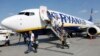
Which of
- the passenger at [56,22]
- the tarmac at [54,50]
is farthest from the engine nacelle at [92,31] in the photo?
the tarmac at [54,50]

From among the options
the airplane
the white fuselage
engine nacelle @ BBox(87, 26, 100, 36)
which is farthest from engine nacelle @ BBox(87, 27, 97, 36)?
the white fuselage

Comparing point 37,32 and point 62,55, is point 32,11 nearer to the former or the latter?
point 37,32

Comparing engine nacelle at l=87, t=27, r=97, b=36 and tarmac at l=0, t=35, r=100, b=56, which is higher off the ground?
engine nacelle at l=87, t=27, r=97, b=36

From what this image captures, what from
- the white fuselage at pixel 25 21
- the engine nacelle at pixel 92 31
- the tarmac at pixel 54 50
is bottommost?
the tarmac at pixel 54 50

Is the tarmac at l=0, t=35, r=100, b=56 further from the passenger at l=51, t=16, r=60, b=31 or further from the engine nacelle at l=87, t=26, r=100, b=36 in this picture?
the engine nacelle at l=87, t=26, r=100, b=36

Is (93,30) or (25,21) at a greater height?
(25,21)

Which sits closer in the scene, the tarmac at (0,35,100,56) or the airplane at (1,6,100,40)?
the tarmac at (0,35,100,56)

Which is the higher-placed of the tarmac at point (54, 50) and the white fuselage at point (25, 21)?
the white fuselage at point (25, 21)

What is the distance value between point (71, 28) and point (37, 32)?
835 cm

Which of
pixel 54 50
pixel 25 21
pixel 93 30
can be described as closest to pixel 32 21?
pixel 25 21

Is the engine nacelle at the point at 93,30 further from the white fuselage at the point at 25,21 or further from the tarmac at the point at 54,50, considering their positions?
the tarmac at the point at 54,50

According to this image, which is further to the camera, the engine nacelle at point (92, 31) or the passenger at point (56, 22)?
the engine nacelle at point (92, 31)

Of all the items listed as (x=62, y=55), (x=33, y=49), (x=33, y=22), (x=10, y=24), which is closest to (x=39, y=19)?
(x=33, y=22)

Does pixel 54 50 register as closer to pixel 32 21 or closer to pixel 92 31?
pixel 32 21
